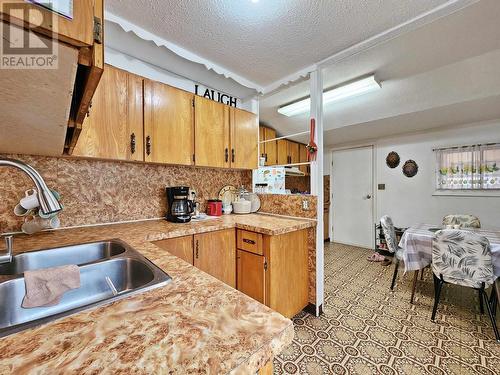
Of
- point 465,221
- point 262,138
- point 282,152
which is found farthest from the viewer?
point 282,152

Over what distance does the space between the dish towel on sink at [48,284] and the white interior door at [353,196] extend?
453 cm

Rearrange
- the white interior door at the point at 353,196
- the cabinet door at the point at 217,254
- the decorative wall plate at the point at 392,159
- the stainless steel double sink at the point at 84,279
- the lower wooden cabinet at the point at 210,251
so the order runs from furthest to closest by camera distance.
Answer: the white interior door at the point at 353,196 < the decorative wall plate at the point at 392,159 < the cabinet door at the point at 217,254 < the lower wooden cabinet at the point at 210,251 < the stainless steel double sink at the point at 84,279

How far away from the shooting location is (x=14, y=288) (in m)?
0.73

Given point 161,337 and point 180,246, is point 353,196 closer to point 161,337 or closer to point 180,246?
point 180,246

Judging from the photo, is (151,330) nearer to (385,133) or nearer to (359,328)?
(359,328)

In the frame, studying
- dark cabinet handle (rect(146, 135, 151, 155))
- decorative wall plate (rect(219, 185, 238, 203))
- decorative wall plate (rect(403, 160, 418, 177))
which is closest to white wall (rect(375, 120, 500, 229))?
decorative wall plate (rect(403, 160, 418, 177))

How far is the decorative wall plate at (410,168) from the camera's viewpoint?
3.77 meters

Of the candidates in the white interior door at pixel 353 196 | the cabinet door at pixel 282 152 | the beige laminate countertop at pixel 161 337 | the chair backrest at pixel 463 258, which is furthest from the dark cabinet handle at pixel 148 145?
the white interior door at pixel 353 196

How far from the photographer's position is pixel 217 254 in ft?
6.18

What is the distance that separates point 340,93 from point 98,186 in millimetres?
2766

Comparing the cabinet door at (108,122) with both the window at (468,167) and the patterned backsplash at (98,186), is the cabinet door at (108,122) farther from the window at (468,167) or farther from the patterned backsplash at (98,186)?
the window at (468,167)

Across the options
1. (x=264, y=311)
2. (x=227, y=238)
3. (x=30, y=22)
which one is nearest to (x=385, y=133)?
(x=227, y=238)

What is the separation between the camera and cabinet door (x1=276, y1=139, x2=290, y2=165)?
3.18m

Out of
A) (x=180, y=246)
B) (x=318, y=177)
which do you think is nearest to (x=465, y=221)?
(x=318, y=177)
